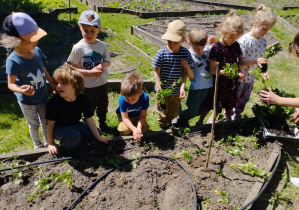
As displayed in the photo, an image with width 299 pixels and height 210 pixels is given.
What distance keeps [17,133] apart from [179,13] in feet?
27.6

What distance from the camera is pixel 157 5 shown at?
424 inches

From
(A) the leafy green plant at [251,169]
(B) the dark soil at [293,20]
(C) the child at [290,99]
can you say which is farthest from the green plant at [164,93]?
(B) the dark soil at [293,20]

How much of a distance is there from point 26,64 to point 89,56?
29.2 inches

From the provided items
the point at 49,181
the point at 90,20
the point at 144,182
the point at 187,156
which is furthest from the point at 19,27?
the point at 187,156

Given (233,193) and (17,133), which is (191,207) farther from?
(17,133)

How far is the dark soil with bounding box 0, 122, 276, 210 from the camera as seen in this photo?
8.30 ft

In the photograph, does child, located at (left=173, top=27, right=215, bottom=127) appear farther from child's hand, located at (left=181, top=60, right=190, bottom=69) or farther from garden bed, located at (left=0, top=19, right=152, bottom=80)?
garden bed, located at (left=0, top=19, right=152, bottom=80)

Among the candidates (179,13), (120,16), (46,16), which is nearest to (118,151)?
(46,16)

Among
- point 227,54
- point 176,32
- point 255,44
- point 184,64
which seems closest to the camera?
point 176,32

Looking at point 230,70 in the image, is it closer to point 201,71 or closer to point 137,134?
point 201,71

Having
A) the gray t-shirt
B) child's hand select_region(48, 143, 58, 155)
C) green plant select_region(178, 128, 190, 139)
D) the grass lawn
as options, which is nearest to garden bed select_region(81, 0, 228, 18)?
the grass lawn

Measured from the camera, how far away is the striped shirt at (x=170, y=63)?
123 inches

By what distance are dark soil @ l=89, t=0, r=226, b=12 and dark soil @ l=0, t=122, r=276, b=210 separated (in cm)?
828

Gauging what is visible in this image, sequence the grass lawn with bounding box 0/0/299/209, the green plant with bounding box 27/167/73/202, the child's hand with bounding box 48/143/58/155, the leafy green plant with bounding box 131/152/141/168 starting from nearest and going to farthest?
the green plant with bounding box 27/167/73/202 → the child's hand with bounding box 48/143/58/155 → the leafy green plant with bounding box 131/152/141/168 → the grass lawn with bounding box 0/0/299/209
